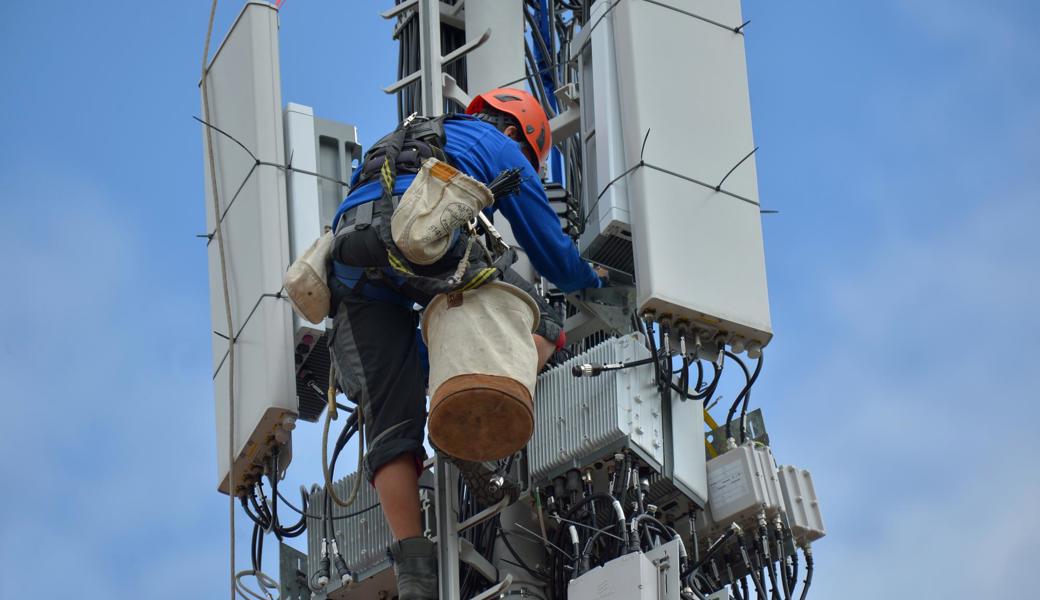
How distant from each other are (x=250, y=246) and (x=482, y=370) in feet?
8.31

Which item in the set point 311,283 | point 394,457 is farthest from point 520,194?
point 394,457

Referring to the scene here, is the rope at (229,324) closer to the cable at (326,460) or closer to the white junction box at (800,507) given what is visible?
the cable at (326,460)

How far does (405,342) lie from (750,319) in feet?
5.23

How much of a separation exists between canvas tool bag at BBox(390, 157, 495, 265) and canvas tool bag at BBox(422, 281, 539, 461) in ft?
0.93

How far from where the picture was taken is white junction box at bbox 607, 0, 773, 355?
10070mm

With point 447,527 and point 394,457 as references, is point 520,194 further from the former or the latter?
point 447,527

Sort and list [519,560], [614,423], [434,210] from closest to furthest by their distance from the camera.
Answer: [434,210] → [614,423] → [519,560]

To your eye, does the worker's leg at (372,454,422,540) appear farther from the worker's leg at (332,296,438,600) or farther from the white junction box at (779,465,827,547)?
the white junction box at (779,465,827,547)

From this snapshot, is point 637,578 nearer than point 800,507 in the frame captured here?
Yes

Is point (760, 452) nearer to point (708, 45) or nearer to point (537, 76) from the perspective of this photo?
point (708, 45)

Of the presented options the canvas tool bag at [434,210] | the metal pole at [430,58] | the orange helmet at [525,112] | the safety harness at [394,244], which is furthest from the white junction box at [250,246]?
the canvas tool bag at [434,210]

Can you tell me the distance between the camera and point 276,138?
11.4 meters

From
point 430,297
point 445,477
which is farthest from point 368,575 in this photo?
point 430,297

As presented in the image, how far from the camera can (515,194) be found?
9945 mm
